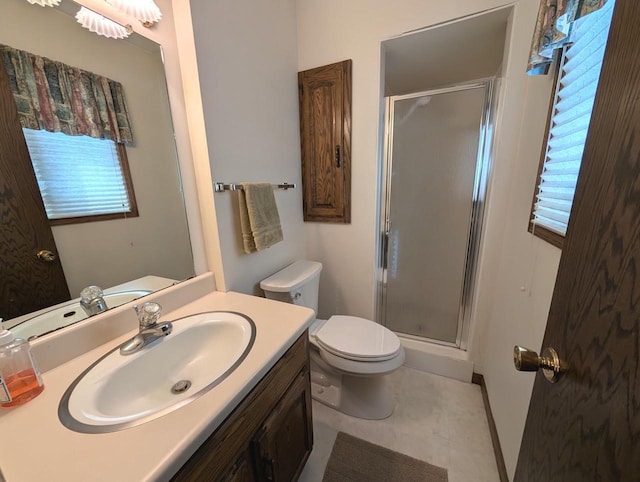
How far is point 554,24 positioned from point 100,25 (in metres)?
1.39

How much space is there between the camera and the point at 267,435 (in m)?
0.75

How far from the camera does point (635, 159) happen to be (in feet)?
1.04

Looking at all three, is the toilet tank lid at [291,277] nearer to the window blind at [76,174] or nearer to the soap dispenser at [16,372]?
the window blind at [76,174]

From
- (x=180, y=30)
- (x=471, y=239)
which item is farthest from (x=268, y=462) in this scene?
(x=471, y=239)

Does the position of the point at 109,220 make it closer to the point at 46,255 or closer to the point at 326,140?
the point at 46,255

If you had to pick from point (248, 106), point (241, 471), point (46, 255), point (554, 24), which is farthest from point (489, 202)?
point (46, 255)

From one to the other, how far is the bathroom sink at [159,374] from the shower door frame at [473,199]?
124 cm

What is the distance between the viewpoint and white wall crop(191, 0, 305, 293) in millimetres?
1042

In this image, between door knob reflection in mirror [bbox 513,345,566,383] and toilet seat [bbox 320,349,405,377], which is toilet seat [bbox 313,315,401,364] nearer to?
toilet seat [bbox 320,349,405,377]

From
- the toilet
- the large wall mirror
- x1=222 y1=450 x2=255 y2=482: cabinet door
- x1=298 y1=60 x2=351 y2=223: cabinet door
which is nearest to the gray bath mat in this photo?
the toilet

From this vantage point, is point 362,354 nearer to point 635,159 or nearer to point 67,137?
point 635,159

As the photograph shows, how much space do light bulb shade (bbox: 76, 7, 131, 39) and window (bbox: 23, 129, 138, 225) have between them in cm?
33

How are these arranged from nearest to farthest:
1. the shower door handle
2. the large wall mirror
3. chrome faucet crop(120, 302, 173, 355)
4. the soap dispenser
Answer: the soap dispenser → the large wall mirror → chrome faucet crop(120, 302, 173, 355) → the shower door handle

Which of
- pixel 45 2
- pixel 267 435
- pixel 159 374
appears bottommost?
pixel 267 435
